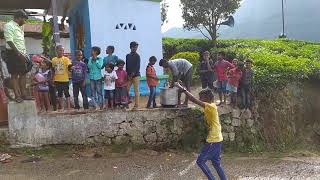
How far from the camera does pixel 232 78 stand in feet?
33.0

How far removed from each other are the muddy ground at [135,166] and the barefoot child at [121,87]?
39.5 inches

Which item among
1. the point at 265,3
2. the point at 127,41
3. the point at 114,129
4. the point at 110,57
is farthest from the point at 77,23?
the point at 265,3

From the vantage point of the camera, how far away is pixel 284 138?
1055 cm

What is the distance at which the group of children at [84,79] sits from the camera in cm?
892

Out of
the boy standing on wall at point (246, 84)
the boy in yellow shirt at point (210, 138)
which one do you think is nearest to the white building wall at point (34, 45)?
the boy standing on wall at point (246, 84)

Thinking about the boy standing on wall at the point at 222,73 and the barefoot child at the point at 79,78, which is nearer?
the barefoot child at the point at 79,78

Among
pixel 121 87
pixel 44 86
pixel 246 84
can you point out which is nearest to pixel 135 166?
pixel 121 87

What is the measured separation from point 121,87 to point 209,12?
1477 cm

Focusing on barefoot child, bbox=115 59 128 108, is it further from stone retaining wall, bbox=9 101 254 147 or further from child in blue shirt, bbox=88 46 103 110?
child in blue shirt, bbox=88 46 103 110

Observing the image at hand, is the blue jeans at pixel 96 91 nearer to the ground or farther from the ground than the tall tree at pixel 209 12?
nearer to the ground

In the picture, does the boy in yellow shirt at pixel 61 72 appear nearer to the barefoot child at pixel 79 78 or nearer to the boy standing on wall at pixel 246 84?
the barefoot child at pixel 79 78

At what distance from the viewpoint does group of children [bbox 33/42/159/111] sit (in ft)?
29.3

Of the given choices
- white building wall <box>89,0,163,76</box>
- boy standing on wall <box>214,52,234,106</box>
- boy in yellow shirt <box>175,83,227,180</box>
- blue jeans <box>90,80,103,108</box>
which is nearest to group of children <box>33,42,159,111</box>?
blue jeans <box>90,80,103,108</box>

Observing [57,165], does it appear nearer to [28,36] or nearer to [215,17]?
[28,36]
